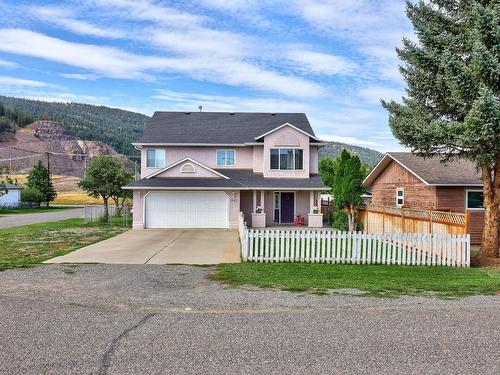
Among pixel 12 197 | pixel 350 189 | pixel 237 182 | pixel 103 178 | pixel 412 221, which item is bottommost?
pixel 412 221

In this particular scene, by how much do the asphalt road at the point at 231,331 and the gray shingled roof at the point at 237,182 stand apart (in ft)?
51.6

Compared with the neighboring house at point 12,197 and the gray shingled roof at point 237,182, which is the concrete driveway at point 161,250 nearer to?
the gray shingled roof at point 237,182

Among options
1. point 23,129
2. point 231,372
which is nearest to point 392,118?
point 231,372

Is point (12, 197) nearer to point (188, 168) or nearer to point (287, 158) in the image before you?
point (188, 168)

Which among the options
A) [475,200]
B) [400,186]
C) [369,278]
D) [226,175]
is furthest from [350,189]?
[369,278]

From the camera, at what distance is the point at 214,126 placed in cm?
3098

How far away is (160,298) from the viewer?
328 inches

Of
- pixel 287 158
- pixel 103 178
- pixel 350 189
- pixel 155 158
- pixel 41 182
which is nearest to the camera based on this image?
pixel 350 189

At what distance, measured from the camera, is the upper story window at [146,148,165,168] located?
28672mm

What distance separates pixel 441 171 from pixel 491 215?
26.0 feet

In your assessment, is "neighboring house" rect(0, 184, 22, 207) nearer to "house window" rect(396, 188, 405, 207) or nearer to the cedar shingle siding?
the cedar shingle siding

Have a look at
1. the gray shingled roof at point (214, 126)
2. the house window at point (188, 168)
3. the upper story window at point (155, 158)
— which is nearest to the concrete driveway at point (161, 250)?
the house window at point (188, 168)

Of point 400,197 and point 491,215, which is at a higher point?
point 400,197

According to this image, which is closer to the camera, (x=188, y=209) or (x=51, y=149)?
(x=188, y=209)
